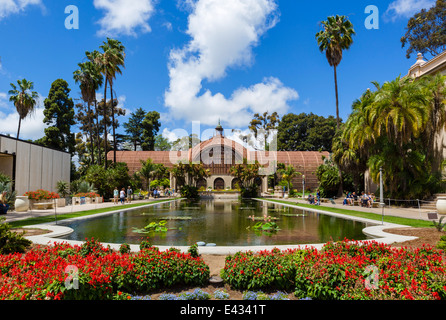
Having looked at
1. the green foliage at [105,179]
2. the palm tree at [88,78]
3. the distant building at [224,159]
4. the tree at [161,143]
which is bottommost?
the green foliage at [105,179]

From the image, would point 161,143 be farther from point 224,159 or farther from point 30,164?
point 30,164

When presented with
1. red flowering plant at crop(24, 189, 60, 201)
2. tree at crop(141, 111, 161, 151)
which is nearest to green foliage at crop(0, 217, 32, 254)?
red flowering plant at crop(24, 189, 60, 201)

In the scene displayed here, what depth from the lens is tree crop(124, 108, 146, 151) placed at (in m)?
72.0

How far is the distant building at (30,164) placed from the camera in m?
25.7

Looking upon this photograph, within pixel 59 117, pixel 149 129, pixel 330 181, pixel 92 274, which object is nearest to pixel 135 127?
pixel 149 129

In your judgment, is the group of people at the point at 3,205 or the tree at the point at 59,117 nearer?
the group of people at the point at 3,205

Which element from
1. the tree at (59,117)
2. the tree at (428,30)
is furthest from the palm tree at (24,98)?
the tree at (428,30)

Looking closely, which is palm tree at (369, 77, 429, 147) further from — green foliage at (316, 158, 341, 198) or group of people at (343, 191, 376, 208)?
green foliage at (316, 158, 341, 198)

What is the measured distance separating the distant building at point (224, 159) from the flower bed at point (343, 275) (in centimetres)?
4453

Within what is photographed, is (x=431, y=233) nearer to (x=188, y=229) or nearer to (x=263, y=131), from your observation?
(x=188, y=229)

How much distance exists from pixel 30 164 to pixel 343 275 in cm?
3125

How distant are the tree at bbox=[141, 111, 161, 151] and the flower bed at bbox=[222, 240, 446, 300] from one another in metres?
66.0

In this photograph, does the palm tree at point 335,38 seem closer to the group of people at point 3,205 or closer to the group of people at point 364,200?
the group of people at point 364,200

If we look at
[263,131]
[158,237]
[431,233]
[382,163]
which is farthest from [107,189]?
[263,131]
